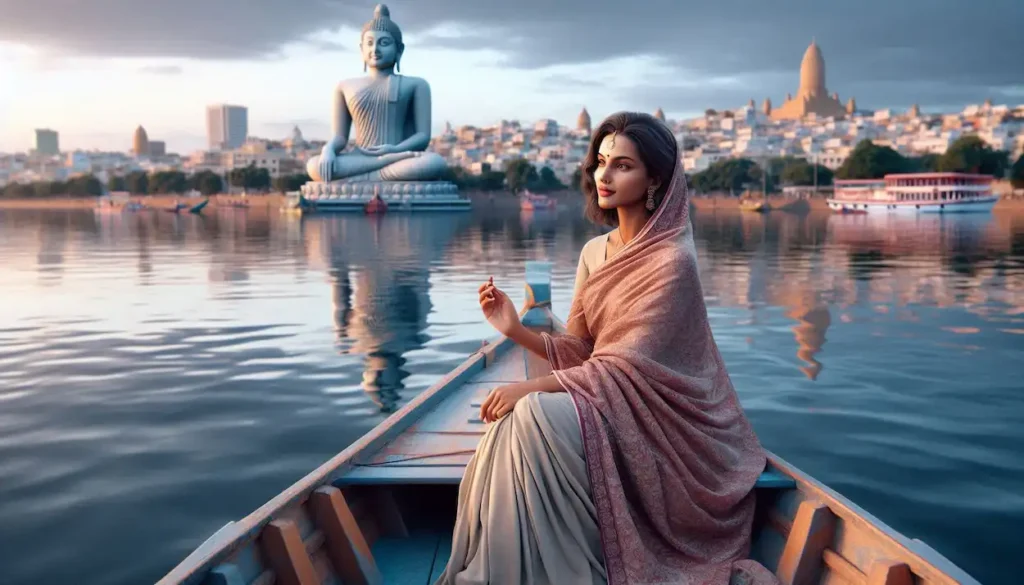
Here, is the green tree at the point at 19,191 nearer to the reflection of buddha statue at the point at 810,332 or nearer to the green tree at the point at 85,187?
the green tree at the point at 85,187

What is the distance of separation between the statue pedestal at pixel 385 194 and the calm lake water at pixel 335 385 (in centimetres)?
2445

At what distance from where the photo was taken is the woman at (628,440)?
2.45m

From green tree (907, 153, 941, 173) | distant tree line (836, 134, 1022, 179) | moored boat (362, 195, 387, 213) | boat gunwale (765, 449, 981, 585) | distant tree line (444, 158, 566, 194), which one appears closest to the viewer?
boat gunwale (765, 449, 981, 585)

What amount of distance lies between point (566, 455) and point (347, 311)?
851 centimetres

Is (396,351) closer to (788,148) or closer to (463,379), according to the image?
(463,379)

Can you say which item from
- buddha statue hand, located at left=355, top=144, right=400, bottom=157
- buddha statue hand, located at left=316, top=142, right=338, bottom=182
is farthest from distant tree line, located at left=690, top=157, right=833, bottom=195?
buddha statue hand, located at left=316, top=142, right=338, bottom=182

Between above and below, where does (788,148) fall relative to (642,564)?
above

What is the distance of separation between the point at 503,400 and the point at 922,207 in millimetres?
48715

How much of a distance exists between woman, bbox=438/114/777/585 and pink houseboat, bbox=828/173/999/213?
157ft

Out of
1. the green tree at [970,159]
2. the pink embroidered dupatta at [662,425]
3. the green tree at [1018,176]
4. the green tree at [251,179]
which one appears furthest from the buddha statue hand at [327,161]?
the green tree at [1018,176]

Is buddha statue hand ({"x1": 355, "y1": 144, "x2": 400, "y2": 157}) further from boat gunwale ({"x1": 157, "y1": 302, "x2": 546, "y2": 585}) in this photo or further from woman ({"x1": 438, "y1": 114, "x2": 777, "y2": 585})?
woman ({"x1": 438, "y1": 114, "x2": 777, "y2": 585})

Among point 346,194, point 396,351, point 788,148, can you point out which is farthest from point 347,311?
point 788,148

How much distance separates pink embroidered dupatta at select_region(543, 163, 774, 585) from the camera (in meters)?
2.51

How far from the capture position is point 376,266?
16.2 metres
